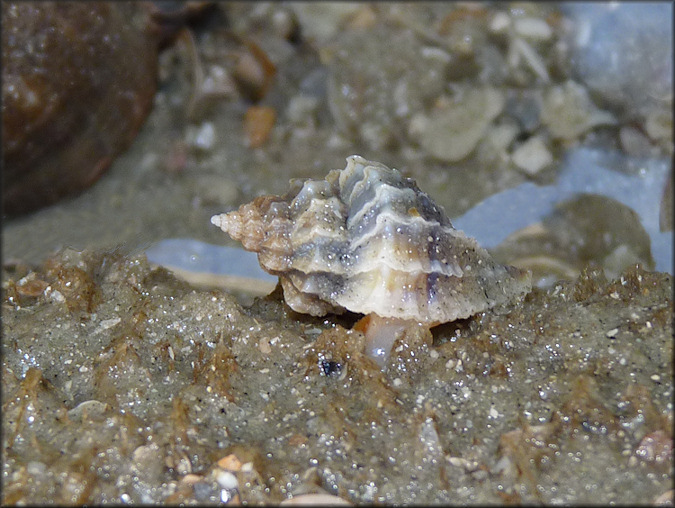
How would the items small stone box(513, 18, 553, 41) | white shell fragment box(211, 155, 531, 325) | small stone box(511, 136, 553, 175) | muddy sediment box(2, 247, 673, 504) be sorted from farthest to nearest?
small stone box(513, 18, 553, 41) → small stone box(511, 136, 553, 175) → white shell fragment box(211, 155, 531, 325) → muddy sediment box(2, 247, 673, 504)

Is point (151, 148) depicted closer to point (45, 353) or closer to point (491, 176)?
point (491, 176)

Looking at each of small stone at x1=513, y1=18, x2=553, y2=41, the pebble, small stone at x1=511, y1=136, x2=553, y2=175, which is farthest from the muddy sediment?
small stone at x1=513, y1=18, x2=553, y2=41

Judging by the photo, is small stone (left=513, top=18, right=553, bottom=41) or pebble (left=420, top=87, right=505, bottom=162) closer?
pebble (left=420, top=87, right=505, bottom=162)

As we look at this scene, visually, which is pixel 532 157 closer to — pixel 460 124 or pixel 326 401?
pixel 460 124

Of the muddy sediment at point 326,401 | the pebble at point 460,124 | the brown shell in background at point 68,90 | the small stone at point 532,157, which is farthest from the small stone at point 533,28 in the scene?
the muddy sediment at point 326,401

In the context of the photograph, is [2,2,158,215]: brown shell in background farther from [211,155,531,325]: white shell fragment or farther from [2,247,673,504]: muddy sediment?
[211,155,531,325]: white shell fragment

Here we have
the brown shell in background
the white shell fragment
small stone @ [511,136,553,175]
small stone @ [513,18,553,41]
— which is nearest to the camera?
the white shell fragment

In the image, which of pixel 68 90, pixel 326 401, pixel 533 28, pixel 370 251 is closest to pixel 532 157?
pixel 533 28

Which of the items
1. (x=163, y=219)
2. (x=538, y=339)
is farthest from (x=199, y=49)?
(x=538, y=339)
